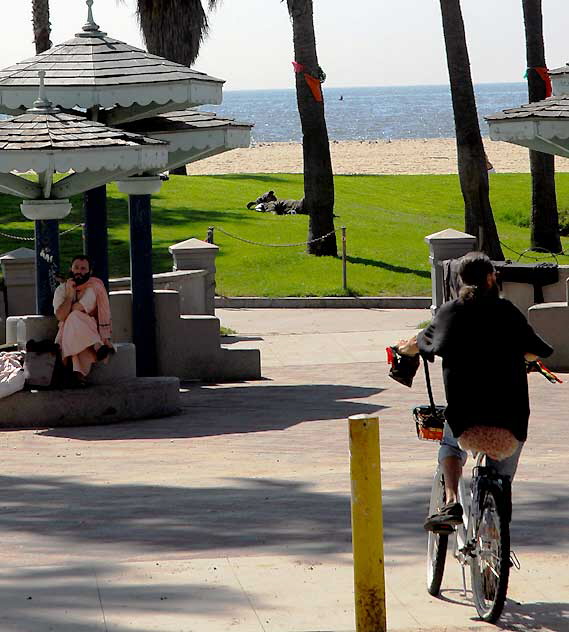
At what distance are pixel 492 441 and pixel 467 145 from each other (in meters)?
18.3

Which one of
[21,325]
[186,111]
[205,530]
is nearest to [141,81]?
[186,111]

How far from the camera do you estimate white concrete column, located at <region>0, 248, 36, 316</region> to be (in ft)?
54.0

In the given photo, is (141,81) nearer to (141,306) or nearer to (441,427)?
(141,306)

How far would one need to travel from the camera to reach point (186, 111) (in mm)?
16453

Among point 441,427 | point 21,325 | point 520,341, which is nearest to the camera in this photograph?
point 520,341

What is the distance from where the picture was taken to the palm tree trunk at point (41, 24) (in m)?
34.6

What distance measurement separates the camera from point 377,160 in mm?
75062

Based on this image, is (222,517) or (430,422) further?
(222,517)

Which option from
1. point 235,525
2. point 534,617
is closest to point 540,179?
point 235,525

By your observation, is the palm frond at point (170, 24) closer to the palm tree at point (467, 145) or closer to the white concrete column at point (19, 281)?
the palm tree at point (467, 145)

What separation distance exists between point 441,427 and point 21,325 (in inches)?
289

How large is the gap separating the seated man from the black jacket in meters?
7.06

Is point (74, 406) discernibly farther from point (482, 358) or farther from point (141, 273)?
point (482, 358)

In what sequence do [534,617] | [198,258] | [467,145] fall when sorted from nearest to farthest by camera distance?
[534,617], [198,258], [467,145]
